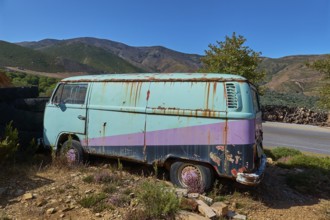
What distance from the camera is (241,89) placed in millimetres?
5418

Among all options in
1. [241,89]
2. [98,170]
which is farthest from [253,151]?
[98,170]

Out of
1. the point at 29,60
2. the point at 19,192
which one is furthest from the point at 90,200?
the point at 29,60

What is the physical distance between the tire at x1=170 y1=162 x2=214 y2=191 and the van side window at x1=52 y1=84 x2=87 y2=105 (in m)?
2.72

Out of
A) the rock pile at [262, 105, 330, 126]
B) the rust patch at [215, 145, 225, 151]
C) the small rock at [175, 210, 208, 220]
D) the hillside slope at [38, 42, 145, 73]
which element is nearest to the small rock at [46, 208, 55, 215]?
the small rock at [175, 210, 208, 220]

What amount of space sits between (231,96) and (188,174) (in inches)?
67.4

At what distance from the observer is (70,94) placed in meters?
7.34

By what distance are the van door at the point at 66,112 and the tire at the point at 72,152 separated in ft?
0.94

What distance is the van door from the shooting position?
7074 millimetres

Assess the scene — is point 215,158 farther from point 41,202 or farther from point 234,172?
point 41,202

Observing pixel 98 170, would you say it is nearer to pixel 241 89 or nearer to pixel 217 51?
pixel 241 89

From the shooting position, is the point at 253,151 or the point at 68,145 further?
the point at 68,145

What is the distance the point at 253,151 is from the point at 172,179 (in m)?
1.71

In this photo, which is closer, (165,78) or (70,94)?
(165,78)

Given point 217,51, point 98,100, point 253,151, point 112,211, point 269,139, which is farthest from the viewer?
point 217,51
